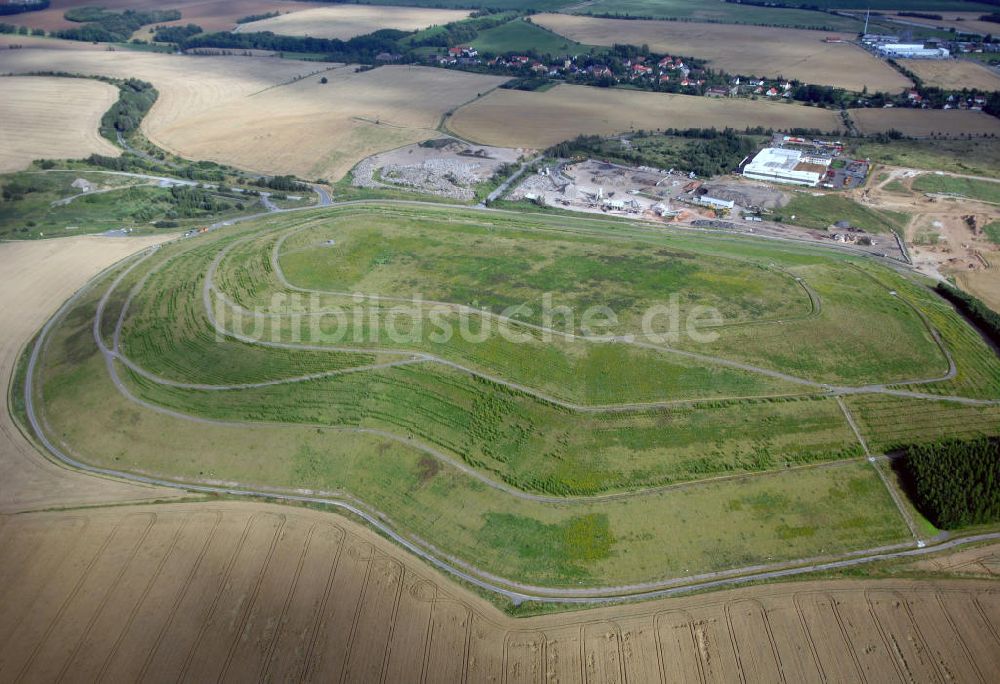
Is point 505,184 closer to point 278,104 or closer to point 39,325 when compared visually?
point 39,325

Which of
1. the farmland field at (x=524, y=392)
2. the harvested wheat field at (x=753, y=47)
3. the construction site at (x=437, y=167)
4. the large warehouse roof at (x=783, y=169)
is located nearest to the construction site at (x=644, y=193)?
the large warehouse roof at (x=783, y=169)

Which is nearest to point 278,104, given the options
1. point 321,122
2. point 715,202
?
point 321,122

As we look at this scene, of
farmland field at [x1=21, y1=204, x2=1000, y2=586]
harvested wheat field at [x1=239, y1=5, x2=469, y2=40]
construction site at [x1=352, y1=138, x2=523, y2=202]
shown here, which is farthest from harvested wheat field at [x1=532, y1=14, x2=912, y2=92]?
farmland field at [x1=21, y1=204, x2=1000, y2=586]

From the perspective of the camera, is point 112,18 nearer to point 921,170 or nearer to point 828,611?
point 921,170

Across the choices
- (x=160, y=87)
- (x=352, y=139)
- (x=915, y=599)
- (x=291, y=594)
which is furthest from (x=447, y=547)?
(x=160, y=87)

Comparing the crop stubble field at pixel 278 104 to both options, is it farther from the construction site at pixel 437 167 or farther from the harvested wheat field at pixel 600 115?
the harvested wheat field at pixel 600 115

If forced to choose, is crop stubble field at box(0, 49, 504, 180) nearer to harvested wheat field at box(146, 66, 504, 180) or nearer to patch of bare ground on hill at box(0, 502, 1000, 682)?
harvested wheat field at box(146, 66, 504, 180)

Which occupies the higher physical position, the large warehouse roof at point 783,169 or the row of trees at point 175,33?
the row of trees at point 175,33
